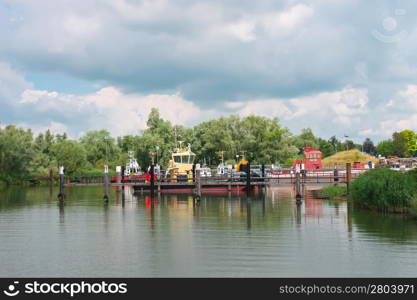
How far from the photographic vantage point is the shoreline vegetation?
28.9 metres

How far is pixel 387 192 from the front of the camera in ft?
100

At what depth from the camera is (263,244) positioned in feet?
72.0

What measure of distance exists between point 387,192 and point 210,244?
520 inches

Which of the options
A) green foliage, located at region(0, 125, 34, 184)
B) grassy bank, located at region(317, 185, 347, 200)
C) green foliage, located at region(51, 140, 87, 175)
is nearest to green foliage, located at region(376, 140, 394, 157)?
green foliage, located at region(51, 140, 87, 175)

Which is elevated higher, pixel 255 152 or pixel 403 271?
pixel 255 152

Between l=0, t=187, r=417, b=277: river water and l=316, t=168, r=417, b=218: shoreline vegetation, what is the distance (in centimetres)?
78

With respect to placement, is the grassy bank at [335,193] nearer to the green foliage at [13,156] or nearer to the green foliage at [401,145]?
the green foliage at [13,156]

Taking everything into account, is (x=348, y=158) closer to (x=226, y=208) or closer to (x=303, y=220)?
(x=226, y=208)

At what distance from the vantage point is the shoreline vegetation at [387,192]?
28922 millimetres

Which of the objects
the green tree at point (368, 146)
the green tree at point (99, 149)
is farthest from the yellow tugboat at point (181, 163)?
the green tree at point (368, 146)

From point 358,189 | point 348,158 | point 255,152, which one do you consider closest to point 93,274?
point 358,189

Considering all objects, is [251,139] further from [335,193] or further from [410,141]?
[410,141]

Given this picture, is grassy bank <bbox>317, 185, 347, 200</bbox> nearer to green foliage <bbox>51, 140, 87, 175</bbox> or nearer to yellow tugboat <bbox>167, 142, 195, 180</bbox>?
yellow tugboat <bbox>167, 142, 195, 180</bbox>

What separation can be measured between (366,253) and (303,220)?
10.4 meters
